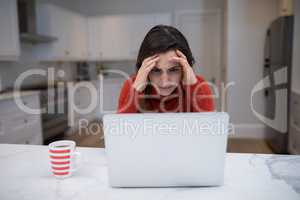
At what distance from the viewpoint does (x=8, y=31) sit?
302 centimetres

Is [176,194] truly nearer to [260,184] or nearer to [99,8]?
[260,184]

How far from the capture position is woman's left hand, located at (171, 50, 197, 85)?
2.99 feet

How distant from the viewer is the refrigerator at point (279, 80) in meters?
2.77

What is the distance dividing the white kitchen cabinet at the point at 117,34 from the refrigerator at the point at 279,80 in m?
2.18

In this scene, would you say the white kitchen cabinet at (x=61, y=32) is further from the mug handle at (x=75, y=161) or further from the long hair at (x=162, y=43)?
the mug handle at (x=75, y=161)

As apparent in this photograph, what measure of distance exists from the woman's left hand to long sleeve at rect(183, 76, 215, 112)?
0.08 metres

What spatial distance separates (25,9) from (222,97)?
3.29 m

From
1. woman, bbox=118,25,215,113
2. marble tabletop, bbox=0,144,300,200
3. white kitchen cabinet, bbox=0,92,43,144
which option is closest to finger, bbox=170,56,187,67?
woman, bbox=118,25,215,113

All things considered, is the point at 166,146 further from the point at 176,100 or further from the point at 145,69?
the point at 176,100

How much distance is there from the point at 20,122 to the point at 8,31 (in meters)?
1.12

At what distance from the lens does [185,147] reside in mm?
676

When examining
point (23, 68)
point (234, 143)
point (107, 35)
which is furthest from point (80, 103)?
point (234, 143)

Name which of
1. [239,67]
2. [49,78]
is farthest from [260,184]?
[49,78]

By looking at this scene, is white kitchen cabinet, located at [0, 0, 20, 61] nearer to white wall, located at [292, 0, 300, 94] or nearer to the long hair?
the long hair
